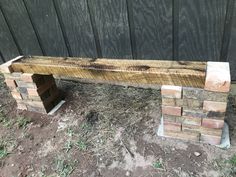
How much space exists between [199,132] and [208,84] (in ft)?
1.35

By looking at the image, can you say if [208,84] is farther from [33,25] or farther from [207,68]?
[33,25]

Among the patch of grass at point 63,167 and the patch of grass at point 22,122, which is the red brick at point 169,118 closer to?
the patch of grass at point 63,167

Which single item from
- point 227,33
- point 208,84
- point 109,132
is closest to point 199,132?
point 208,84

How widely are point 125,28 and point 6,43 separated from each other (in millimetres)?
1489

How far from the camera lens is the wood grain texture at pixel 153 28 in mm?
1950

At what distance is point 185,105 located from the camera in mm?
1550

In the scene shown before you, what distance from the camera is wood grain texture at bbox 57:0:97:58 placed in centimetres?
218

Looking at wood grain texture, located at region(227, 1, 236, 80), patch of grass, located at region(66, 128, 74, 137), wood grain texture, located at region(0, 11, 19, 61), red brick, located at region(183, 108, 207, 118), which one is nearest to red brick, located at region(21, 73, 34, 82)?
patch of grass, located at region(66, 128, 74, 137)

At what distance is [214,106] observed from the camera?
1.46 meters

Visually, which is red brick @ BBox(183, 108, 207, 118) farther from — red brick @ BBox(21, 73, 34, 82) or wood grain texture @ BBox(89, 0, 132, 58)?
red brick @ BBox(21, 73, 34, 82)

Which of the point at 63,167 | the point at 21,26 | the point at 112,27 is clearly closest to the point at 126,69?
the point at 112,27

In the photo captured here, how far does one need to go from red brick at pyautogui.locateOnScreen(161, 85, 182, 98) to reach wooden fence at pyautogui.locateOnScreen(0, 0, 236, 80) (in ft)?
2.20

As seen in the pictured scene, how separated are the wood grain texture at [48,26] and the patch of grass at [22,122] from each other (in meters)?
0.78

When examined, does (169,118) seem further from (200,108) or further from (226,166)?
(226,166)
